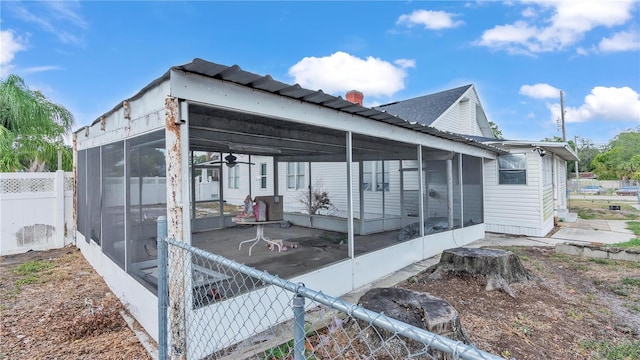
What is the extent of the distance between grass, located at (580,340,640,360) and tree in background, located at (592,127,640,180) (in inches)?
1569

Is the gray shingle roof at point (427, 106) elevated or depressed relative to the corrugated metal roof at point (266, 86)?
elevated

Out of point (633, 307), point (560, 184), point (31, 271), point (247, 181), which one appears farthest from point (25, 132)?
point (560, 184)

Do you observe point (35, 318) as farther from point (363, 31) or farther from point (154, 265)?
point (363, 31)

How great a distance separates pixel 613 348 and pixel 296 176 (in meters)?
11.0

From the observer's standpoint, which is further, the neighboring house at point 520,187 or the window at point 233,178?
the window at point 233,178

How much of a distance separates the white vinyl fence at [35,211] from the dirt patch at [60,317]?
4.82ft

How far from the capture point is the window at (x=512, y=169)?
890 centimetres

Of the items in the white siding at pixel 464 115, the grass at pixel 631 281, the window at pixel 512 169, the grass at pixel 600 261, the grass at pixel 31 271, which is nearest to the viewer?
the grass at pixel 631 281

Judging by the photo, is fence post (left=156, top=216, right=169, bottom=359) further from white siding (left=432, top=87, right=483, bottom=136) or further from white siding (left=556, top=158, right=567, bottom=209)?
white siding (left=556, top=158, right=567, bottom=209)

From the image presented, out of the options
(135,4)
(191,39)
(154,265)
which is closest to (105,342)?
(154,265)

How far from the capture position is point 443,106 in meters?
11.6

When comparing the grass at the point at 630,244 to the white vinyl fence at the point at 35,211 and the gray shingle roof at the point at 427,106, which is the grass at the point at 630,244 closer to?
the gray shingle roof at the point at 427,106

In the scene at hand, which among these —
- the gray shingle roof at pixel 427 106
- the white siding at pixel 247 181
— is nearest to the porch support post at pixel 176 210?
the gray shingle roof at pixel 427 106

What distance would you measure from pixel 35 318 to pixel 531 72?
25474mm
